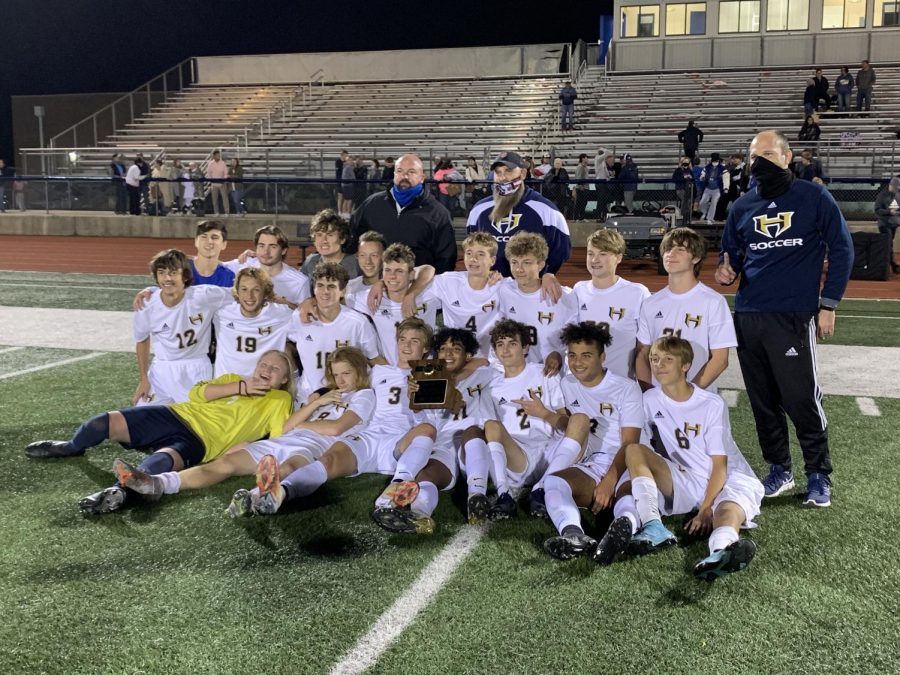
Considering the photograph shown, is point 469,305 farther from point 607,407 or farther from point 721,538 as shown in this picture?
point 721,538

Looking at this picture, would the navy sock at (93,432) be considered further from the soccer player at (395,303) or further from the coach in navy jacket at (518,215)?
the coach in navy jacket at (518,215)

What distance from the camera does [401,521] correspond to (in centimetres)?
396

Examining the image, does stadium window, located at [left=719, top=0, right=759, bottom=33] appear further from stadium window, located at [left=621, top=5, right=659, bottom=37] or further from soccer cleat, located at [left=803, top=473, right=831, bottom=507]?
soccer cleat, located at [left=803, top=473, right=831, bottom=507]

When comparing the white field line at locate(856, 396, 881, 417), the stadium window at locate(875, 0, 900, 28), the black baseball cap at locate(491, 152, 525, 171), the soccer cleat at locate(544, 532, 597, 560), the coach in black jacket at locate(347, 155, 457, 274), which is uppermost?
the stadium window at locate(875, 0, 900, 28)

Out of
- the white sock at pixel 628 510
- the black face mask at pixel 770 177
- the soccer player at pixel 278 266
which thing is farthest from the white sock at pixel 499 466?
the soccer player at pixel 278 266

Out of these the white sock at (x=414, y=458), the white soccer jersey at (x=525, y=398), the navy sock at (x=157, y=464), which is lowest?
the navy sock at (x=157, y=464)

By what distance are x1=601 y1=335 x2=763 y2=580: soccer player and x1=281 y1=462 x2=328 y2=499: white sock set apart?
1515mm

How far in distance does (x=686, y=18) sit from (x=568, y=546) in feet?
102

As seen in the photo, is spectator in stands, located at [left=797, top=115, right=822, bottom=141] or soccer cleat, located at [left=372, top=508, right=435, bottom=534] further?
spectator in stands, located at [left=797, top=115, right=822, bottom=141]

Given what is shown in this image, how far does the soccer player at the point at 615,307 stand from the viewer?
16.9 ft

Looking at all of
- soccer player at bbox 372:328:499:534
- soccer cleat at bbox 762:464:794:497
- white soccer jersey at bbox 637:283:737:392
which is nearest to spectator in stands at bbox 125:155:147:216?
soccer player at bbox 372:328:499:534

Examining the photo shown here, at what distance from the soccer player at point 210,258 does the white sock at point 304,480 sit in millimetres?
2165

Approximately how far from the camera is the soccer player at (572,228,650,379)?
203 inches

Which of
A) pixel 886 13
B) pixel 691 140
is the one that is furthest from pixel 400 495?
pixel 886 13
